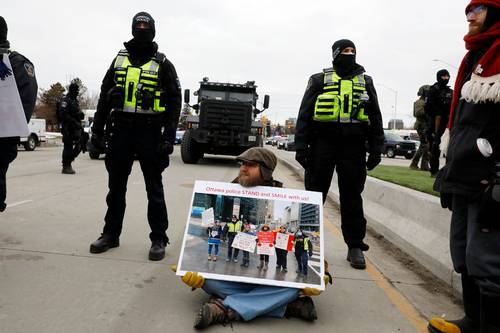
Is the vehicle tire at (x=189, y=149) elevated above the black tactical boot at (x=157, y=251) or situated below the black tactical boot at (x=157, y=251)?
above

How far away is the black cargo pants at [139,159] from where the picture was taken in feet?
14.5

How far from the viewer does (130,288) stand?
3639 millimetres

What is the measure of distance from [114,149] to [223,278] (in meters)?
1.92

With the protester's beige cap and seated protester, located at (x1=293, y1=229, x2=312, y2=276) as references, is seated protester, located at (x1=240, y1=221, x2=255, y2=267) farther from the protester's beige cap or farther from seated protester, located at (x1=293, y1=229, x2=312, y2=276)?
the protester's beige cap

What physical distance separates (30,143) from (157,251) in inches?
828

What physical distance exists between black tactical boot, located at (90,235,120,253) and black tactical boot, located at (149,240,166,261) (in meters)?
0.48

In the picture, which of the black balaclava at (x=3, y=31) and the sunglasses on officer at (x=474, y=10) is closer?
the sunglasses on officer at (x=474, y=10)

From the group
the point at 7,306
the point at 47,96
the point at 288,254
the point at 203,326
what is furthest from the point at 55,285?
the point at 47,96

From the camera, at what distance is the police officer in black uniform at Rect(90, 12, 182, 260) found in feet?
14.1

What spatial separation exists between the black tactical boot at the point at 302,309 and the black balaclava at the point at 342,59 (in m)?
2.19

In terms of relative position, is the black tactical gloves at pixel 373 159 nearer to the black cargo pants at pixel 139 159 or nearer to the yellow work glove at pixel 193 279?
the black cargo pants at pixel 139 159

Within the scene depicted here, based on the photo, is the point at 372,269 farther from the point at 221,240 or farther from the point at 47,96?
the point at 47,96

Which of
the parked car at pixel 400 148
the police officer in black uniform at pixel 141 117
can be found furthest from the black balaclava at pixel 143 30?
the parked car at pixel 400 148

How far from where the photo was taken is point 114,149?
444 centimetres
